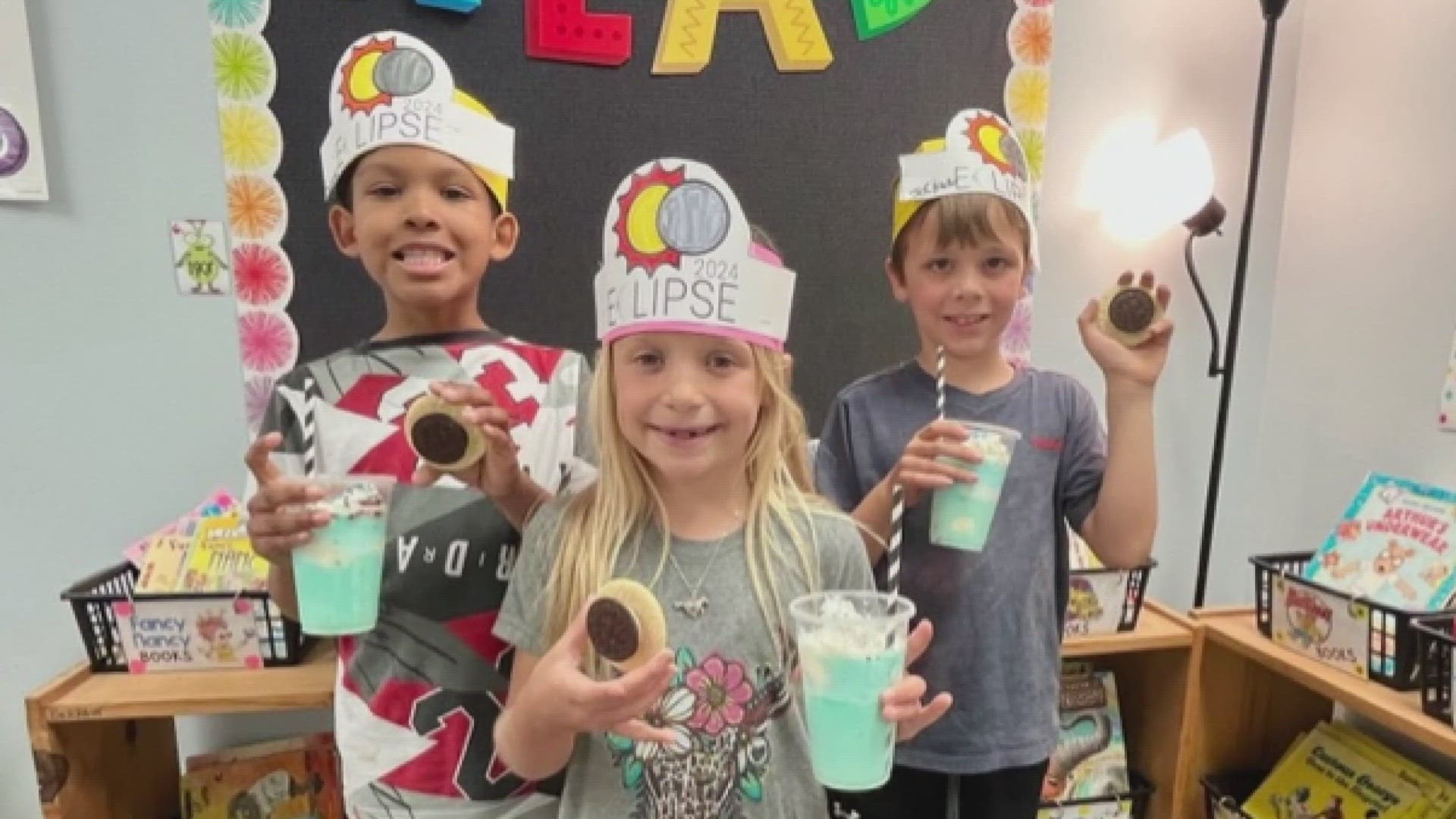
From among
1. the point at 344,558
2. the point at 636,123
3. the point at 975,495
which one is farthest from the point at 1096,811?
the point at 636,123

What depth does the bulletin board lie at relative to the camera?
1.76 m

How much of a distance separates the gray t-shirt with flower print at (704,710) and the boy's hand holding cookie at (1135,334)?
23.1 inches

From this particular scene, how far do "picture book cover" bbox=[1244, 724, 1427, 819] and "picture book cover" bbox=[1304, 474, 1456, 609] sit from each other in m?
0.41

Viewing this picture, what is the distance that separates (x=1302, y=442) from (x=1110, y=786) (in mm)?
989

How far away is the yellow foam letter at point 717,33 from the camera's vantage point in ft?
6.14

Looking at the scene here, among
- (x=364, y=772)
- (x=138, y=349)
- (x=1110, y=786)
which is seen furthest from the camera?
(x=1110, y=786)

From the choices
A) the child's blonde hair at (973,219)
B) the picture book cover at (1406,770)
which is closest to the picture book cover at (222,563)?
the child's blonde hair at (973,219)

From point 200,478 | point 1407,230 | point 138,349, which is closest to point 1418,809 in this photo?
point 1407,230

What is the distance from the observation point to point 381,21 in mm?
1754

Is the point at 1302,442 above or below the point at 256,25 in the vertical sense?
below

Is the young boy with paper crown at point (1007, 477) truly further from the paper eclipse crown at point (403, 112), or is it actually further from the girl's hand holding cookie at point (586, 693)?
the paper eclipse crown at point (403, 112)

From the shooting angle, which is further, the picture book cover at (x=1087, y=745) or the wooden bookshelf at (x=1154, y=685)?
the picture book cover at (x=1087, y=745)

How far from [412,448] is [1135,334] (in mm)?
1008

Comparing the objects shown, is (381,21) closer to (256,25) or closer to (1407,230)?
(256,25)
